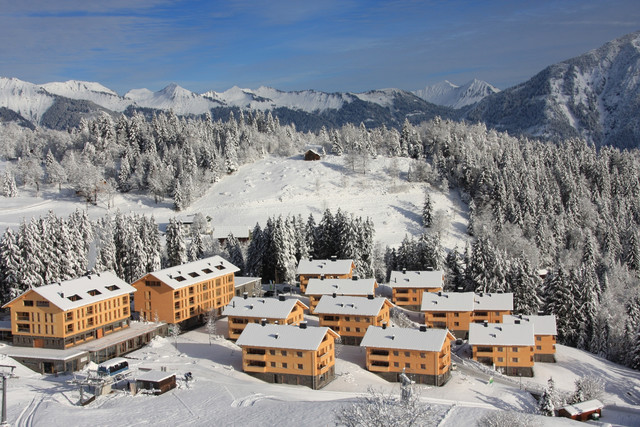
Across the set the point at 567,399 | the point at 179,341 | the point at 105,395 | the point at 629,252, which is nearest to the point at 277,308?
the point at 179,341

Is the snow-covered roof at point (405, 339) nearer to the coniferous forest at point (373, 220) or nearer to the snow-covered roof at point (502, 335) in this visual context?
the snow-covered roof at point (502, 335)

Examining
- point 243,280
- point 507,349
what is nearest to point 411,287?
point 507,349

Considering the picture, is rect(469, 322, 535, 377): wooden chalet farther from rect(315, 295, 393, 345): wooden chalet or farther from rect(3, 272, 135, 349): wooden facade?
rect(3, 272, 135, 349): wooden facade

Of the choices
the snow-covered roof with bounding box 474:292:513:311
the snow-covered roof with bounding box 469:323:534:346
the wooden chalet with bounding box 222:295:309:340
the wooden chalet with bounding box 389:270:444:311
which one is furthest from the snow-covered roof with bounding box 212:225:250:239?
the snow-covered roof with bounding box 469:323:534:346

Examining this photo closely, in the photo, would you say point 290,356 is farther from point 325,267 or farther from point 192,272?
point 325,267

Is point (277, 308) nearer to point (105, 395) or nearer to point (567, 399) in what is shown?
point (105, 395)

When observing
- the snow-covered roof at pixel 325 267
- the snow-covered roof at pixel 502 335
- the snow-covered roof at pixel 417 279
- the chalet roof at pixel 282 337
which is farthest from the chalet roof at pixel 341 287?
the chalet roof at pixel 282 337
